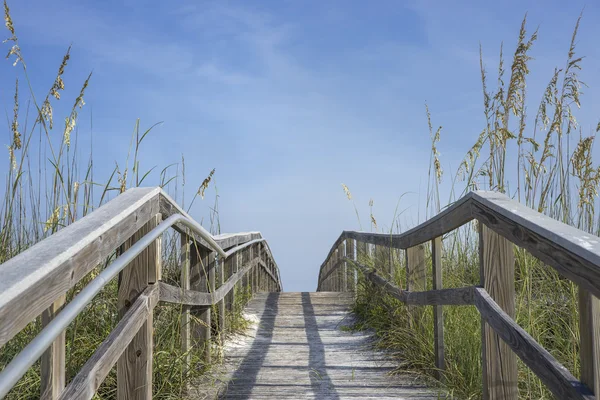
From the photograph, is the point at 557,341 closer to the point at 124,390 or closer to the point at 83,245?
the point at 124,390

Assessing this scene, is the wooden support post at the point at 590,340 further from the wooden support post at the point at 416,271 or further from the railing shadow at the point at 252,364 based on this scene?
the wooden support post at the point at 416,271

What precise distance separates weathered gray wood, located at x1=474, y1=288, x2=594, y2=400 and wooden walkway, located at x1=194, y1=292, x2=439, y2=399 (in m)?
1.05

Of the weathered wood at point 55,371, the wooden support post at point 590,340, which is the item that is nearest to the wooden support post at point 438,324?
the wooden support post at point 590,340

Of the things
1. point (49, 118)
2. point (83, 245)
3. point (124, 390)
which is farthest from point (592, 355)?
point (49, 118)

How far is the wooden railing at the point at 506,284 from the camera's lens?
2043 mm

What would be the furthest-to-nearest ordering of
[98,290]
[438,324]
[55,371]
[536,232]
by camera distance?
[438,324]
[536,232]
[55,371]
[98,290]

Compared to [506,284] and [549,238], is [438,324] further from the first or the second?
[549,238]

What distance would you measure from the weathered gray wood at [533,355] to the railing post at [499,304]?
2.9 inches

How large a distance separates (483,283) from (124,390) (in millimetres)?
1820

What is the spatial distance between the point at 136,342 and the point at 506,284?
5.92ft

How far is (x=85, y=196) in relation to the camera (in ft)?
12.6

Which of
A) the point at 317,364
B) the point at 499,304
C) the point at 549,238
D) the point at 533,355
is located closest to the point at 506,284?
the point at 499,304

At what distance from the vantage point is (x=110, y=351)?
7.62 feet

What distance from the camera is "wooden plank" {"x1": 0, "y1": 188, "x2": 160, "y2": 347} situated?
1.42 m
